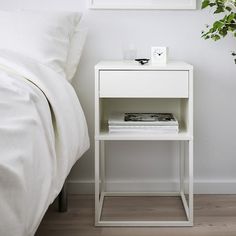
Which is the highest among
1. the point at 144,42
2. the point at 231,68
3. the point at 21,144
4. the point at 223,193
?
the point at 144,42

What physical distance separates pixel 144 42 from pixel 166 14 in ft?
0.63

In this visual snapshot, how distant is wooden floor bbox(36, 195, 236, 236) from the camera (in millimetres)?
1759

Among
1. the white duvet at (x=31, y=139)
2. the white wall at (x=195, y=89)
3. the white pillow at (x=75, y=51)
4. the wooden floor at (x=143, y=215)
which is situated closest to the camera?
the white duvet at (x=31, y=139)

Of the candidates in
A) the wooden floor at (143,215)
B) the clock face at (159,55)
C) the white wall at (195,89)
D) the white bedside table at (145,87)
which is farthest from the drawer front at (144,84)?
the wooden floor at (143,215)

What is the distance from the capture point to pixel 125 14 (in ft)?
7.15

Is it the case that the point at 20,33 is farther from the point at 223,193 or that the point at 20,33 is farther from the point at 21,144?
the point at 223,193

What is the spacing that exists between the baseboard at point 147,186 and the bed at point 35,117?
1.71 ft

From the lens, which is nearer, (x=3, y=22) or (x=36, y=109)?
(x=36, y=109)

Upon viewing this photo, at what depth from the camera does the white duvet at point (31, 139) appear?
82 cm

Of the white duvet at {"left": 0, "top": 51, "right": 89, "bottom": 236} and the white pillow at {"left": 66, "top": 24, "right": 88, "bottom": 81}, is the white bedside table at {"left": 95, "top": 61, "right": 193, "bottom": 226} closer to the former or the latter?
the white duvet at {"left": 0, "top": 51, "right": 89, "bottom": 236}

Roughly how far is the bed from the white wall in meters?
0.18

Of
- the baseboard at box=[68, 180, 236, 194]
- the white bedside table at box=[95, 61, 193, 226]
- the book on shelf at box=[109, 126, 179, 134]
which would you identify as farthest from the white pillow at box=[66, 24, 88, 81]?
the baseboard at box=[68, 180, 236, 194]

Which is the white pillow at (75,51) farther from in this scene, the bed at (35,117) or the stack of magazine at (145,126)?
the stack of magazine at (145,126)

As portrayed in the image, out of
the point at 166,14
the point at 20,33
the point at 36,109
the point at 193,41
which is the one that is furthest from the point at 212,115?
the point at 36,109
